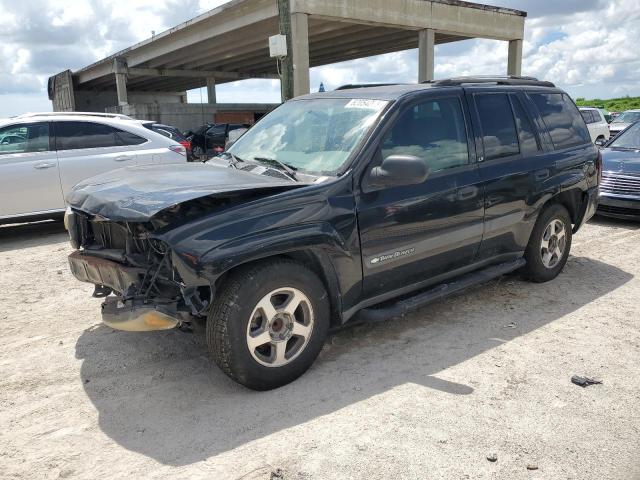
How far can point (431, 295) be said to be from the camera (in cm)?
413

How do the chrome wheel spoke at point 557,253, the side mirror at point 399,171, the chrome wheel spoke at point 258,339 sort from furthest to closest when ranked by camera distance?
1. the chrome wheel spoke at point 557,253
2. the side mirror at point 399,171
3. the chrome wheel spoke at point 258,339

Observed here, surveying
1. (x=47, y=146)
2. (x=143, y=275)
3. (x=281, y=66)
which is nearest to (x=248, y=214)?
(x=143, y=275)

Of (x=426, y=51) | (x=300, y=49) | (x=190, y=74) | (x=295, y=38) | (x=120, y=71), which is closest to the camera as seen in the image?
(x=295, y=38)

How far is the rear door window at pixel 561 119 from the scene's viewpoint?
5.20 meters

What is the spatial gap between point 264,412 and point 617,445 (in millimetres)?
1901

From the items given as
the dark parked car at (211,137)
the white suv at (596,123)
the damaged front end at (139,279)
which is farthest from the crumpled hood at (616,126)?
the damaged front end at (139,279)

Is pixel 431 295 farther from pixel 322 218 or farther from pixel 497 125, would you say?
pixel 497 125

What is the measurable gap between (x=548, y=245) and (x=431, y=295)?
6.14ft

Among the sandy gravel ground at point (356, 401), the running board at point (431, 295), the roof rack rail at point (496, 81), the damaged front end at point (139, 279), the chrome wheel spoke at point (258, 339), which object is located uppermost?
the roof rack rail at point (496, 81)

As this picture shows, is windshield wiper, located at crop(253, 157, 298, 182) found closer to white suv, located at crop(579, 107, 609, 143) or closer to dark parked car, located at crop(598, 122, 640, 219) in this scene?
dark parked car, located at crop(598, 122, 640, 219)

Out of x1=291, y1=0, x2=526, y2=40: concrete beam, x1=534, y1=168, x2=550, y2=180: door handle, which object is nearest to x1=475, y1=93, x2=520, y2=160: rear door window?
x1=534, y1=168, x2=550, y2=180: door handle

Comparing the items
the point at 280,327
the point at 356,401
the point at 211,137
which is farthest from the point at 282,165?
the point at 211,137

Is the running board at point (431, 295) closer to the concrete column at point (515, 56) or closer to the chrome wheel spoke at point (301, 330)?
the chrome wheel spoke at point (301, 330)

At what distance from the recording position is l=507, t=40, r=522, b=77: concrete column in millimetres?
23875
